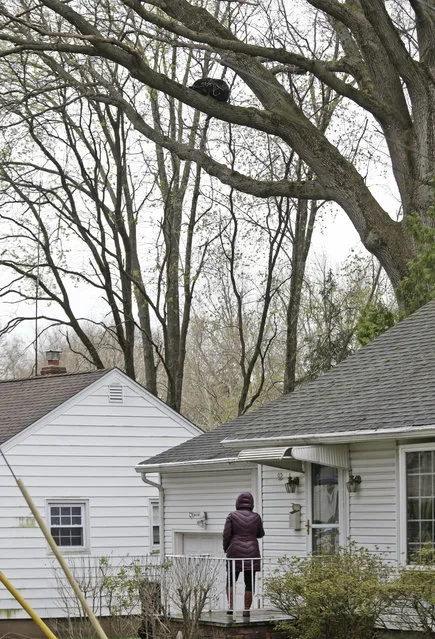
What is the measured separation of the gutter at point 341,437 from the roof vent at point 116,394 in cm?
850

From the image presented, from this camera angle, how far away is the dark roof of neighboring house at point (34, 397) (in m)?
22.8

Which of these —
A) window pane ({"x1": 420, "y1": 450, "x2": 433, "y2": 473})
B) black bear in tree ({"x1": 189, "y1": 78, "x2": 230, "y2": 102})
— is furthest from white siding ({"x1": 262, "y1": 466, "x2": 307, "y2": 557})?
black bear in tree ({"x1": 189, "y1": 78, "x2": 230, "y2": 102})

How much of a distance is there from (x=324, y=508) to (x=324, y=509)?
1 centimetres

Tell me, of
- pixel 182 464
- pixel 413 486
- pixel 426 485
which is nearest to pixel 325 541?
pixel 413 486

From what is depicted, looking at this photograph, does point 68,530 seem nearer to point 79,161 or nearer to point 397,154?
point 397,154

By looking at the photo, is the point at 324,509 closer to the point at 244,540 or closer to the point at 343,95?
the point at 244,540

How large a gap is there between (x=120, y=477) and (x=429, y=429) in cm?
1195

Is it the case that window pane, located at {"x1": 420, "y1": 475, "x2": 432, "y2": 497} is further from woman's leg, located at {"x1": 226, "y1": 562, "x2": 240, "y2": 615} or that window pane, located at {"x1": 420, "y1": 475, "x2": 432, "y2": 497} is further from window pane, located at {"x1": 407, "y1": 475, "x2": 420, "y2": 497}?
woman's leg, located at {"x1": 226, "y1": 562, "x2": 240, "y2": 615}

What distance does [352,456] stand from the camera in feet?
46.4

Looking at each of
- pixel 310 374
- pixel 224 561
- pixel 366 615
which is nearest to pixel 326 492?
pixel 224 561

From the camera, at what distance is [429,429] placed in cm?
1221

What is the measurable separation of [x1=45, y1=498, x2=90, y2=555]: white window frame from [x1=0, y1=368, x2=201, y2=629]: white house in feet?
0.06

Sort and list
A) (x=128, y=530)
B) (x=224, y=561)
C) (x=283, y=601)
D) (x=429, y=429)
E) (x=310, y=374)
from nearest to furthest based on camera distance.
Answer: (x=429, y=429) < (x=283, y=601) < (x=224, y=561) < (x=128, y=530) < (x=310, y=374)

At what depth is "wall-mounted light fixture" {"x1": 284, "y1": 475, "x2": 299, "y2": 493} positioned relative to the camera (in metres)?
15.5
